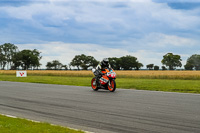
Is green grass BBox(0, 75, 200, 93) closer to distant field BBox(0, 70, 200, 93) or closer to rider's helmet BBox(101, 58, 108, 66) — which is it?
distant field BBox(0, 70, 200, 93)

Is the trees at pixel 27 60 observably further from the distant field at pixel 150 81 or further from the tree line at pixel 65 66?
the distant field at pixel 150 81

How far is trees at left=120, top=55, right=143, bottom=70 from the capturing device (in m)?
142

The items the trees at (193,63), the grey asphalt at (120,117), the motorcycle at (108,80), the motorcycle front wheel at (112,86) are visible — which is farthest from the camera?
the trees at (193,63)

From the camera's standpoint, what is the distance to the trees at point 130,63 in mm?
141538

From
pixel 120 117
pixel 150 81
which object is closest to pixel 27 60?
pixel 150 81

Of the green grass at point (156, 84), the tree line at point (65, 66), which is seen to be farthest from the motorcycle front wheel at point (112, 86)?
the tree line at point (65, 66)

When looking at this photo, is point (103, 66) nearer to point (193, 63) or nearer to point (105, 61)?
point (105, 61)

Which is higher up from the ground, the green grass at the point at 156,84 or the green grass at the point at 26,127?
the green grass at the point at 156,84

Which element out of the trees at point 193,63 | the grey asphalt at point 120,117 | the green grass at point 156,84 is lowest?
the grey asphalt at point 120,117

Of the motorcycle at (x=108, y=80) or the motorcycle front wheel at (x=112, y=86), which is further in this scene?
the motorcycle front wheel at (x=112, y=86)

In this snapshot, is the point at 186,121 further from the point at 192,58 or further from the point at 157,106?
the point at 192,58

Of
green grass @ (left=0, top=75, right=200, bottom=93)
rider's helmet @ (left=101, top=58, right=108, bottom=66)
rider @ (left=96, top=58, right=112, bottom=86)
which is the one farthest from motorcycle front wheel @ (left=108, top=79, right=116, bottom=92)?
green grass @ (left=0, top=75, right=200, bottom=93)

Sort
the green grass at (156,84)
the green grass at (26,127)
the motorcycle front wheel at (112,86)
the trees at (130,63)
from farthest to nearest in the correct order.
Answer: the trees at (130,63), the green grass at (156,84), the motorcycle front wheel at (112,86), the green grass at (26,127)

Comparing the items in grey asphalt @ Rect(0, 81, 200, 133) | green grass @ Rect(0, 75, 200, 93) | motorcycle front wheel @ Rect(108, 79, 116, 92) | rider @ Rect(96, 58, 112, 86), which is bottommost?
grey asphalt @ Rect(0, 81, 200, 133)
